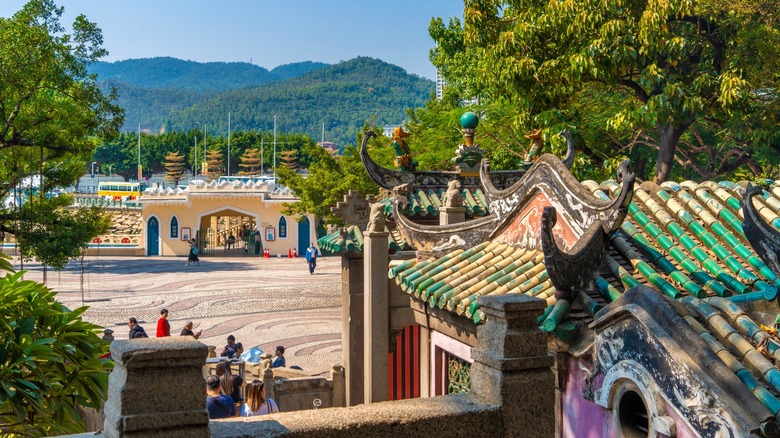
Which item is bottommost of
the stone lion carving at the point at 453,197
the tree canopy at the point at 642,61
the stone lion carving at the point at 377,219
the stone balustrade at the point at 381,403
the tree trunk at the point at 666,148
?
the stone balustrade at the point at 381,403

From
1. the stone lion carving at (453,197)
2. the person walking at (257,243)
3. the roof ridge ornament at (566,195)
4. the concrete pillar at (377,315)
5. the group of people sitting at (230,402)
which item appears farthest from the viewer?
the person walking at (257,243)

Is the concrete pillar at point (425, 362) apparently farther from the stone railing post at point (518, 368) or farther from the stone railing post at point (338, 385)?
the stone railing post at point (518, 368)

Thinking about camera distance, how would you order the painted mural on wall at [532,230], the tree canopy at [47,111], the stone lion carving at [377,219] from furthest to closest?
the tree canopy at [47,111], the stone lion carving at [377,219], the painted mural on wall at [532,230]

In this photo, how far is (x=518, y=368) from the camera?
502 centimetres

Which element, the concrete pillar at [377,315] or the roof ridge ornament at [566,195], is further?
the concrete pillar at [377,315]

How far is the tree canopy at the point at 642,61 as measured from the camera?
14086mm

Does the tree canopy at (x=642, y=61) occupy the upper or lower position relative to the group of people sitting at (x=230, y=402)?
upper

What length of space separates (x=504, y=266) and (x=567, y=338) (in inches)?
79.0

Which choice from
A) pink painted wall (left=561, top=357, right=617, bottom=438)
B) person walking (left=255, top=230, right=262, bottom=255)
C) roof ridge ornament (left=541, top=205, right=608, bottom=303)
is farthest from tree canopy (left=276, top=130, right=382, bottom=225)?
pink painted wall (left=561, top=357, right=617, bottom=438)

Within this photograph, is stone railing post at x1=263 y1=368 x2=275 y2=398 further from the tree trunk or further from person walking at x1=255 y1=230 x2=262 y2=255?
person walking at x1=255 y1=230 x2=262 y2=255

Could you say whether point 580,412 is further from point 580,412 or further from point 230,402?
point 230,402

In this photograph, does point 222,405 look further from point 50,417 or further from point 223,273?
point 223,273

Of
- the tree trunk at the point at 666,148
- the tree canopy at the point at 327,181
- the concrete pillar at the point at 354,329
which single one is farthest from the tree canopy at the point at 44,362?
the tree canopy at the point at 327,181

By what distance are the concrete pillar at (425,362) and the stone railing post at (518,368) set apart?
4.52 meters
